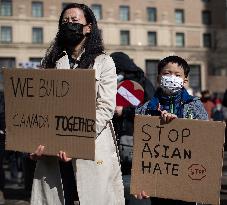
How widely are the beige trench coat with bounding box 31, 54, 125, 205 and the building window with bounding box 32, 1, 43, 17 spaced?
55543mm

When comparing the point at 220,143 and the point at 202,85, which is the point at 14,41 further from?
the point at 220,143

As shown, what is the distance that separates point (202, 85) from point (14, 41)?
20.2 metres

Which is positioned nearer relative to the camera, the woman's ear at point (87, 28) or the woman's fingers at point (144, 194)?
the woman's fingers at point (144, 194)

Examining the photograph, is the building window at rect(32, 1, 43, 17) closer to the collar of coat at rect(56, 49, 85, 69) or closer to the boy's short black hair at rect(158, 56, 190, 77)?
the boy's short black hair at rect(158, 56, 190, 77)

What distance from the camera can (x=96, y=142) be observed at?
3281mm

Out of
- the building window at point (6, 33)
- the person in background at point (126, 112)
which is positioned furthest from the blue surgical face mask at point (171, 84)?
the building window at point (6, 33)

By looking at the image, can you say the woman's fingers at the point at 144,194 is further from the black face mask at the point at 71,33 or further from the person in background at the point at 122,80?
the person in background at the point at 122,80

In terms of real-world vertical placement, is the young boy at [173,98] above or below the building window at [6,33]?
below

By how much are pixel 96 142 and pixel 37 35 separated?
54.7 meters

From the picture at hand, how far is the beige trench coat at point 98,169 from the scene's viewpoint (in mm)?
3271

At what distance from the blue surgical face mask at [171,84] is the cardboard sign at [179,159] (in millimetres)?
293

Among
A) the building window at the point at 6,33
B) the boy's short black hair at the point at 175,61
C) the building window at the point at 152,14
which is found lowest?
the boy's short black hair at the point at 175,61

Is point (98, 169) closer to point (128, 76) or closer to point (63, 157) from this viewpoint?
point (63, 157)

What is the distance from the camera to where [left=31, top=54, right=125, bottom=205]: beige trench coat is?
3.27 meters
